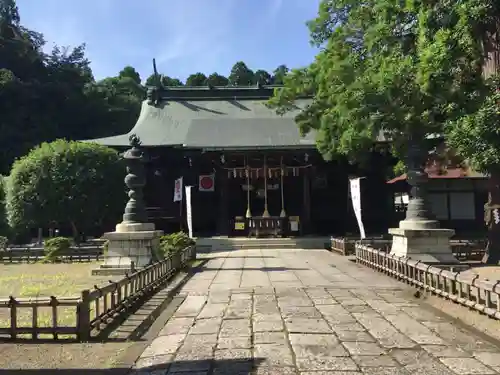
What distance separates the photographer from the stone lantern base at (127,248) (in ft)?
39.8

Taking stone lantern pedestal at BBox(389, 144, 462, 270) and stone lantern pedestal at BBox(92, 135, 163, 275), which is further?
stone lantern pedestal at BBox(92, 135, 163, 275)

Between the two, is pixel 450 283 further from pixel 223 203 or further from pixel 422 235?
pixel 223 203

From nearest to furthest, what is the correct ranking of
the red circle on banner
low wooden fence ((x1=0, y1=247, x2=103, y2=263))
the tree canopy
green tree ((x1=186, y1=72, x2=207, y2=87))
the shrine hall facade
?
1. low wooden fence ((x1=0, y1=247, x2=103, y2=263))
2. the shrine hall facade
3. the red circle on banner
4. the tree canopy
5. green tree ((x1=186, y1=72, x2=207, y2=87))

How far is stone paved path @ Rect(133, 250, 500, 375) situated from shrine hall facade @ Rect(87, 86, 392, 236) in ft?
45.5

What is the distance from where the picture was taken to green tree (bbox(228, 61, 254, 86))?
70.5 metres

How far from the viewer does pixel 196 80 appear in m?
69.1

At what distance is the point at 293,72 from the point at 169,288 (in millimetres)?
12846

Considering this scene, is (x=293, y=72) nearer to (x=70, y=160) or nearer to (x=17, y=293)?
(x=70, y=160)

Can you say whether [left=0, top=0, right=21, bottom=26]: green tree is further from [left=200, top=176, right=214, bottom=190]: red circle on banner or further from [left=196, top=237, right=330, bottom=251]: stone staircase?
[left=196, top=237, right=330, bottom=251]: stone staircase

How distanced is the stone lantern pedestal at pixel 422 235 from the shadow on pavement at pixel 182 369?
25.9 feet

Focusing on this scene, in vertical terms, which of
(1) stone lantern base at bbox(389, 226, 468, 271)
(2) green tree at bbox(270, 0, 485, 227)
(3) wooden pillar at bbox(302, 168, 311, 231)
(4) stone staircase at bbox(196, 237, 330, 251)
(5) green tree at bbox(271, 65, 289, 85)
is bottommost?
(4) stone staircase at bbox(196, 237, 330, 251)

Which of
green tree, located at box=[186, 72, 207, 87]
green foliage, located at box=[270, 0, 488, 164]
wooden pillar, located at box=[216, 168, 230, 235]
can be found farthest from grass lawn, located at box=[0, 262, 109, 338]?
green tree, located at box=[186, 72, 207, 87]

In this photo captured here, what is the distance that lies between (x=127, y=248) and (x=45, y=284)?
205cm

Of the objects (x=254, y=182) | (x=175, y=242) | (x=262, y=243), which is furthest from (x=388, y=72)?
(x=254, y=182)
